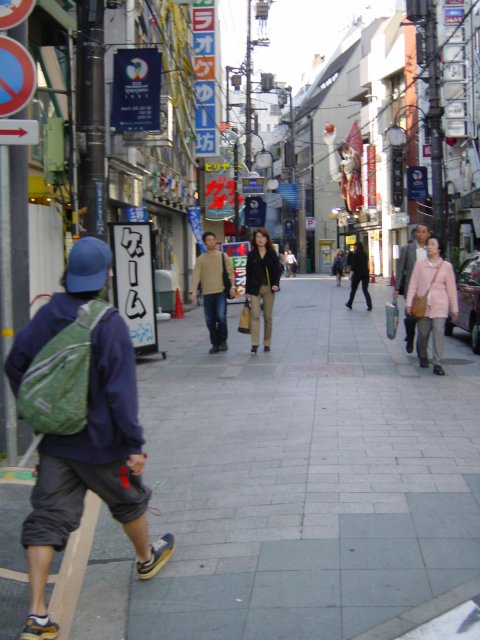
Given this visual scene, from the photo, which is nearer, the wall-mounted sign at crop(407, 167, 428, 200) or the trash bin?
the trash bin

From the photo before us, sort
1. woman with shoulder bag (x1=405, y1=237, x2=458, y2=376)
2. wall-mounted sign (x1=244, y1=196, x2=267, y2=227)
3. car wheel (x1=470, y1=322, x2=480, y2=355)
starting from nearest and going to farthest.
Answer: woman with shoulder bag (x1=405, y1=237, x2=458, y2=376) → car wheel (x1=470, y1=322, x2=480, y2=355) → wall-mounted sign (x1=244, y1=196, x2=267, y2=227)

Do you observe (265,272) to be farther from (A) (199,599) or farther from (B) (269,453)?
(A) (199,599)

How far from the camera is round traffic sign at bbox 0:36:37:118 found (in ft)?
17.6

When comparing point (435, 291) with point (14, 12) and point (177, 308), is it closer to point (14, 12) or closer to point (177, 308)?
point (14, 12)

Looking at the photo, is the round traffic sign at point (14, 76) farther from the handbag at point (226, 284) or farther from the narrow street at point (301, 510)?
the handbag at point (226, 284)

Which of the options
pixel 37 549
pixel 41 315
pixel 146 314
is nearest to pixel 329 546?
pixel 37 549

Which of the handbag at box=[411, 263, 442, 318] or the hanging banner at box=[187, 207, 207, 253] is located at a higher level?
the hanging banner at box=[187, 207, 207, 253]

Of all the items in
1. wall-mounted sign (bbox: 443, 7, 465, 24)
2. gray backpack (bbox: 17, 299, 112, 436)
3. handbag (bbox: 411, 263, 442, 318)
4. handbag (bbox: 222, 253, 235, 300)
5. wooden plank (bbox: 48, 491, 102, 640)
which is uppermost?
wall-mounted sign (bbox: 443, 7, 465, 24)

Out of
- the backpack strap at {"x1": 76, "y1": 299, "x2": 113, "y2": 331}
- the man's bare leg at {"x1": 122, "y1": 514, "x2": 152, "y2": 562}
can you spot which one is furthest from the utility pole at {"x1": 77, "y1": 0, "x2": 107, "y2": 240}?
the backpack strap at {"x1": 76, "y1": 299, "x2": 113, "y2": 331}

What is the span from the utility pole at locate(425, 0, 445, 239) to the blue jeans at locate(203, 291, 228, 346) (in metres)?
8.86

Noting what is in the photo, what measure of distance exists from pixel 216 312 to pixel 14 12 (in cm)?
743

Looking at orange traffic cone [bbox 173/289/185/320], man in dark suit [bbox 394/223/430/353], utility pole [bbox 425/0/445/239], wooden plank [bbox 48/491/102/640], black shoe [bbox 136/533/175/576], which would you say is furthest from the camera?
orange traffic cone [bbox 173/289/185/320]

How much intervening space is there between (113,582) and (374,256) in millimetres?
51441

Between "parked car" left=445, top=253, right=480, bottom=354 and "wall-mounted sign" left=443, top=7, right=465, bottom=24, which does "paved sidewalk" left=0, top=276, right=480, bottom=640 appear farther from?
"wall-mounted sign" left=443, top=7, right=465, bottom=24
